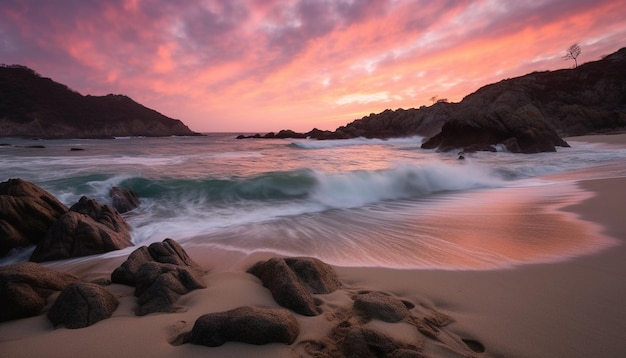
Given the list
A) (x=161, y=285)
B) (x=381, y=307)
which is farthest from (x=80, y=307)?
(x=381, y=307)

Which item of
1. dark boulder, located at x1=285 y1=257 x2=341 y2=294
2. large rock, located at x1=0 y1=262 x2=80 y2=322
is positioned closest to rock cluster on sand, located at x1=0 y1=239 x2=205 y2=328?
large rock, located at x1=0 y1=262 x2=80 y2=322

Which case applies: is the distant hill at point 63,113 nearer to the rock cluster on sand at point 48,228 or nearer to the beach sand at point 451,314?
the rock cluster on sand at point 48,228

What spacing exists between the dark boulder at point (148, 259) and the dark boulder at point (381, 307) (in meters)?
2.03

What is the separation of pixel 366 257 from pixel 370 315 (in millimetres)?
1917

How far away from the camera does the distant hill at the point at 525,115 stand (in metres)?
23.2

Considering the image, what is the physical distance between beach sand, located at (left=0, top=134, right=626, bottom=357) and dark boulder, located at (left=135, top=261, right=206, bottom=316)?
92 mm

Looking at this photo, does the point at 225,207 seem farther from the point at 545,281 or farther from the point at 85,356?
the point at 545,281

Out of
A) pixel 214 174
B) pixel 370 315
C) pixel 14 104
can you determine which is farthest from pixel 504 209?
pixel 14 104

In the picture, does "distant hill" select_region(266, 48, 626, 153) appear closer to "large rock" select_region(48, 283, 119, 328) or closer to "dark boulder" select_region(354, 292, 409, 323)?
"dark boulder" select_region(354, 292, 409, 323)

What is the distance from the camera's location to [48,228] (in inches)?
211

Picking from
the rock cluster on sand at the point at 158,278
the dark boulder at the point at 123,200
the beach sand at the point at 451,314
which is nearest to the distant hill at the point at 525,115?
the beach sand at the point at 451,314

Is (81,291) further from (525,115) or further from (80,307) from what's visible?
(525,115)

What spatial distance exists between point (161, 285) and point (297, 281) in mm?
1287

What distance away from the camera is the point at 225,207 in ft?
29.2
